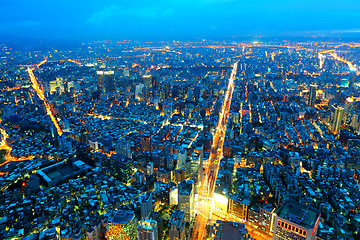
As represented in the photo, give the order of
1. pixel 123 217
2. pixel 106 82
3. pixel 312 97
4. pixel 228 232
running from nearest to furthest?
pixel 228 232, pixel 123 217, pixel 312 97, pixel 106 82

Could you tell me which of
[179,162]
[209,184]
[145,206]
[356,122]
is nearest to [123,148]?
[179,162]

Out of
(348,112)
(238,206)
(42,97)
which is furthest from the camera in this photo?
(42,97)

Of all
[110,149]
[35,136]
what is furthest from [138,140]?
[35,136]

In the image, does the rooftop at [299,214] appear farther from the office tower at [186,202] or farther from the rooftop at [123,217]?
the rooftop at [123,217]

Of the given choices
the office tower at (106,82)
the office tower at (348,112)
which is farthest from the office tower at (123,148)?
the office tower at (106,82)

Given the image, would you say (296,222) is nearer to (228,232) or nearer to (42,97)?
(228,232)

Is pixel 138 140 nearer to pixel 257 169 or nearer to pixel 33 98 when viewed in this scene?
pixel 257 169
